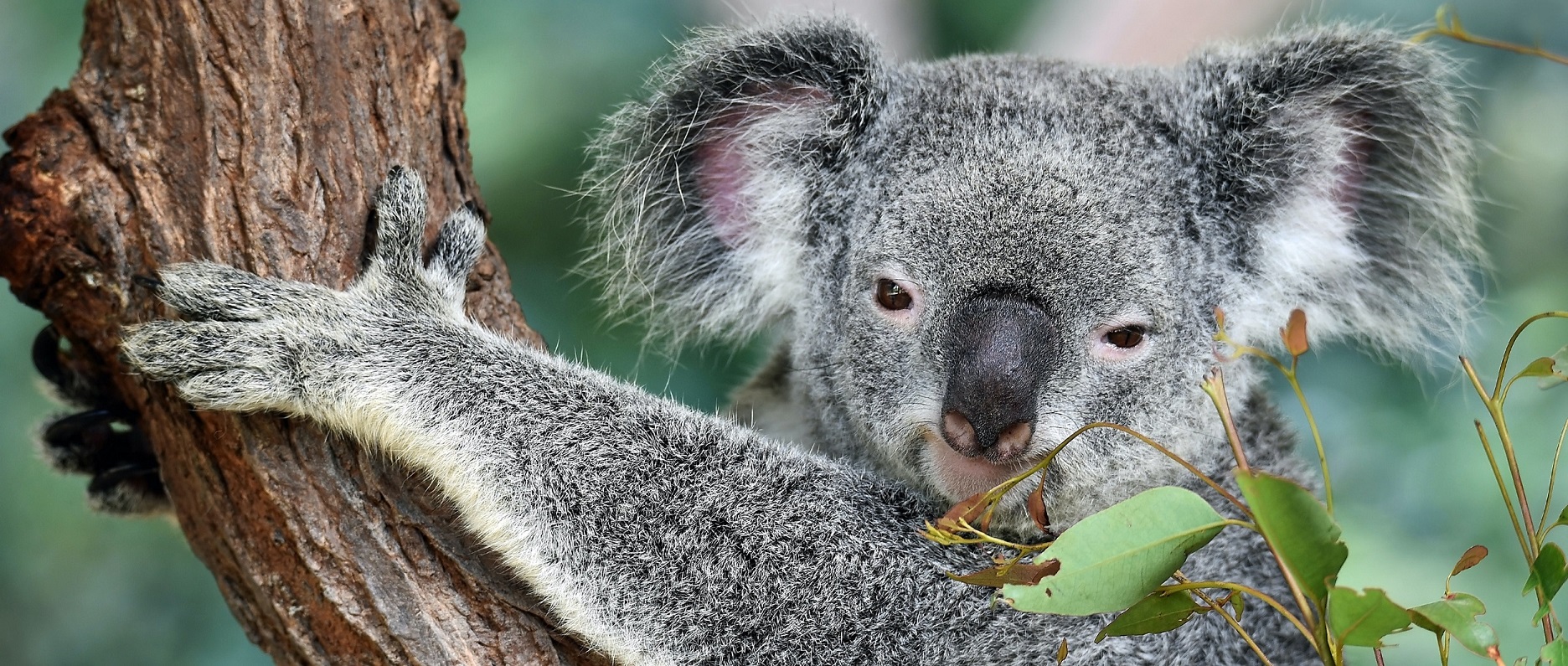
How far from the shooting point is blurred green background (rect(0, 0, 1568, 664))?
3904 mm

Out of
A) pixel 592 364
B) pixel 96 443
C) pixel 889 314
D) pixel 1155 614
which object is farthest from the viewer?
Answer: pixel 592 364


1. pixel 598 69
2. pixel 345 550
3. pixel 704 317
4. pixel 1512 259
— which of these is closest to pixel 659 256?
pixel 704 317

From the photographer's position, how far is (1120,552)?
1385mm

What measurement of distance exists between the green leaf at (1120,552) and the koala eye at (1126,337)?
30.4 inches

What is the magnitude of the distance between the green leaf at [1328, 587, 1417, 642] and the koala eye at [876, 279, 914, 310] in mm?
1089

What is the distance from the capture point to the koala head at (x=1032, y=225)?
2121 mm

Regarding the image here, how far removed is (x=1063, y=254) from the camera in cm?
211


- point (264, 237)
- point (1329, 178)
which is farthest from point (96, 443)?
point (1329, 178)

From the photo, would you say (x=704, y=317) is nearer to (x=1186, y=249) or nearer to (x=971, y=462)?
(x=971, y=462)

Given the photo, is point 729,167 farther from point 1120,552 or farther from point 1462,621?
point 1462,621

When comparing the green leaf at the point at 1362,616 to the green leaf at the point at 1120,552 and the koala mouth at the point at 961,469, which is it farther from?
the koala mouth at the point at 961,469

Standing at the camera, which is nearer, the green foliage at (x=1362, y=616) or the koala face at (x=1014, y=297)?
the green foliage at (x=1362, y=616)

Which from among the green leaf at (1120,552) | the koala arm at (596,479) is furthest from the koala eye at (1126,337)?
the green leaf at (1120,552)

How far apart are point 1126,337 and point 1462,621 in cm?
96
